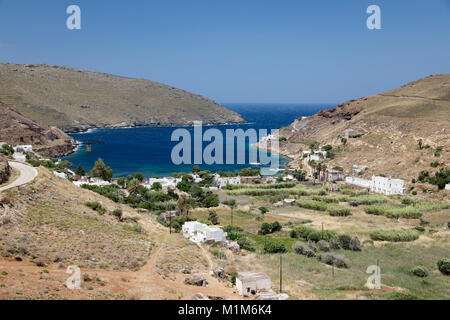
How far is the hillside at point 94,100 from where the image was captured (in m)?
113

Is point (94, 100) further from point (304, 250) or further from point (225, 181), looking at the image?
point (304, 250)

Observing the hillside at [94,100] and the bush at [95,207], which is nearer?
the bush at [95,207]

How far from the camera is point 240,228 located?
98.6ft

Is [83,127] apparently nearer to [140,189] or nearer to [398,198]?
[140,189]

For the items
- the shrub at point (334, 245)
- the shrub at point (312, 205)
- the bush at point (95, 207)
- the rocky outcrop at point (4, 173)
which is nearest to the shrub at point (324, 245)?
the shrub at point (334, 245)

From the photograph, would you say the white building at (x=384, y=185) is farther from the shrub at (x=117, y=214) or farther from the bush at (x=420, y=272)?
the shrub at (x=117, y=214)

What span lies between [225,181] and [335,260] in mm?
31775

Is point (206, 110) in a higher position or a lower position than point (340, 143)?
higher

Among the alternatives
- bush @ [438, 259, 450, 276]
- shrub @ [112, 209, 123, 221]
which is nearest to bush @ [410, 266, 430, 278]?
bush @ [438, 259, 450, 276]

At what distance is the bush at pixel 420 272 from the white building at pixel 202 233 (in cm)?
1109

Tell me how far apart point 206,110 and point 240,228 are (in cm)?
14741

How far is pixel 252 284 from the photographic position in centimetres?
1608

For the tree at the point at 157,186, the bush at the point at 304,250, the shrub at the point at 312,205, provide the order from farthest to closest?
the tree at the point at 157,186
the shrub at the point at 312,205
the bush at the point at 304,250
